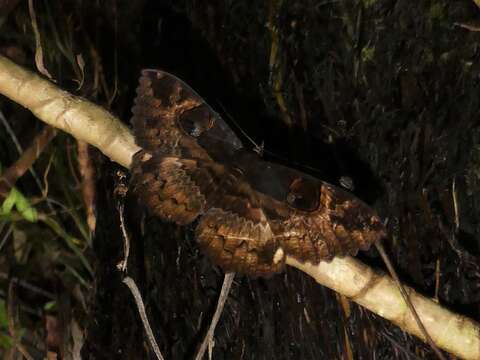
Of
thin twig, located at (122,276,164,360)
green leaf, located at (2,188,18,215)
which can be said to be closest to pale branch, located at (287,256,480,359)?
thin twig, located at (122,276,164,360)

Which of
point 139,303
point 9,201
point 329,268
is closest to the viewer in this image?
point 329,268

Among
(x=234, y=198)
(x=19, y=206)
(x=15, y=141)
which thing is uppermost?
(x=234, y=198)

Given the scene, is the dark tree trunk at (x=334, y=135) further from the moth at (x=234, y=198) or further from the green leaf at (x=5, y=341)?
the green leaf at (x=5, y=341)

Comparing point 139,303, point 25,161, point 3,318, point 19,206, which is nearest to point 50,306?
point 3,318

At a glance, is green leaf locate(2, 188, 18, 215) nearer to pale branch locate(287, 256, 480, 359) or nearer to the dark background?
the dark background

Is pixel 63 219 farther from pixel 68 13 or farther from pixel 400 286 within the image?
pixel 400 286

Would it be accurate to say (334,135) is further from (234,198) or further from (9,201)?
(9,201)
